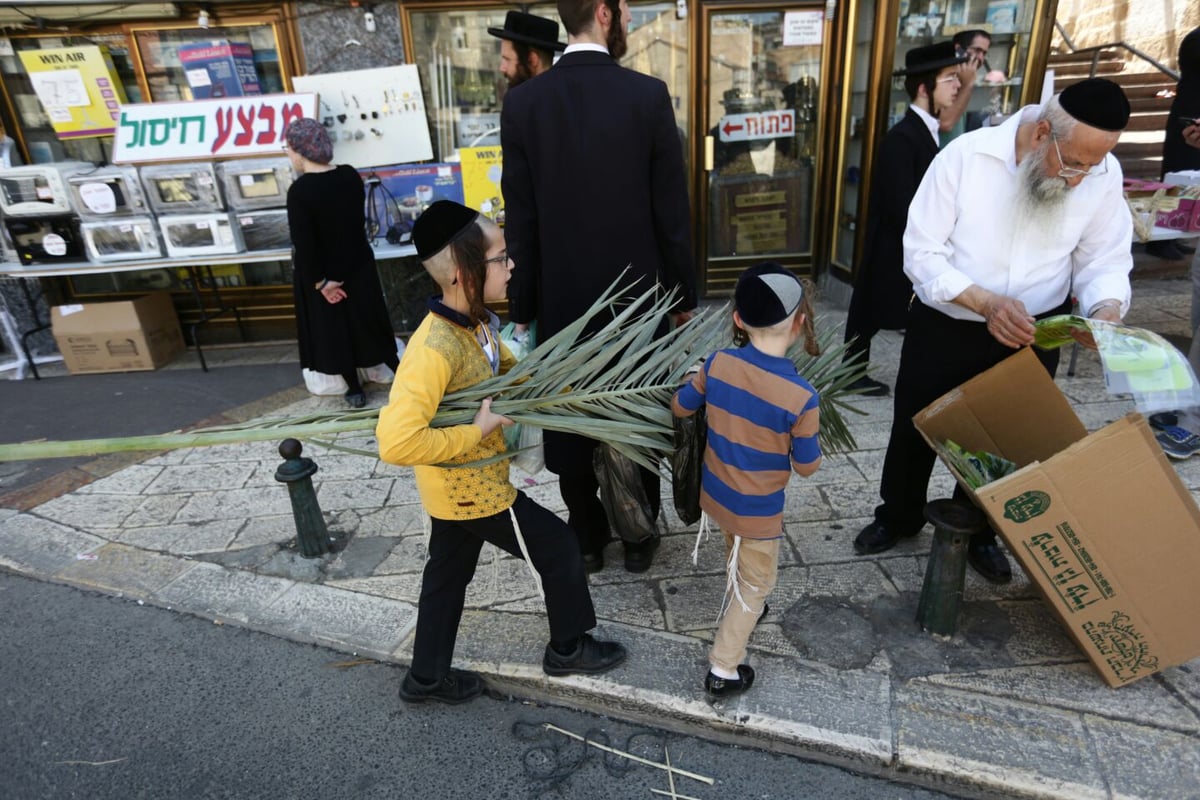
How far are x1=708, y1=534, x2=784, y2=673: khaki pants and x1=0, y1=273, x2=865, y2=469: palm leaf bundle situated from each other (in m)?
0.43

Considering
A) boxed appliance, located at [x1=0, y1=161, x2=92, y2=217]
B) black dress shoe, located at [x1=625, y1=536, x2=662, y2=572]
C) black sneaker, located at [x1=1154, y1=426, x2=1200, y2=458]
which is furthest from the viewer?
boxed appliance, located at [x1=0, y1=161, x2=92, y2=217]

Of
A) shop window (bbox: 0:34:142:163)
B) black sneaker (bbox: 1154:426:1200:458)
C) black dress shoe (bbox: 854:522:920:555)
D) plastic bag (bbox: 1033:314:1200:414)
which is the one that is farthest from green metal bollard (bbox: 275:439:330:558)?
shop window (bbox: 0:34:142:163)

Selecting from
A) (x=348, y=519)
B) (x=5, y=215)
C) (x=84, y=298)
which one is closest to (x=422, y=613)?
(x=348, y=519)

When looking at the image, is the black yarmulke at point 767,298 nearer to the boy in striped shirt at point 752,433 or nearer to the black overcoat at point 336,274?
the boy in striped shirt at point 752,433

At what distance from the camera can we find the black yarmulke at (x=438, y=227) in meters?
1.87

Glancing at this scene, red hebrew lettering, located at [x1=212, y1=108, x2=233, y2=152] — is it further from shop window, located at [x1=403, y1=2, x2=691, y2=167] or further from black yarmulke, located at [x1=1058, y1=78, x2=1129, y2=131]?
black yarmulke, located at [x1=1058, y1=78, x2=1129, y2=131]

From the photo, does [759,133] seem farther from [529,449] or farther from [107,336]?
[107,336]

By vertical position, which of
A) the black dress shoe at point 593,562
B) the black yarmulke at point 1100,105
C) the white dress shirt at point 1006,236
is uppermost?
the black yarmulke at point 1100,105

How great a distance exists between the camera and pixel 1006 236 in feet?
7.80

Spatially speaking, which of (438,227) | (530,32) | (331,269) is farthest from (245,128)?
(438,227)

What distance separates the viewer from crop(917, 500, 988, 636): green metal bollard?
2415 millimetres

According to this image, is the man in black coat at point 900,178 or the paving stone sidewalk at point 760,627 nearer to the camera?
the paving stone sidewalk at point 760,627

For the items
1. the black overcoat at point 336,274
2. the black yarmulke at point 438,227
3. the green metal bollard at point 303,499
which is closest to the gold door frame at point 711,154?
the black overcoat at point 336,274

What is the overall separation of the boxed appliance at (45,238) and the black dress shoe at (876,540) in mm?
6237
